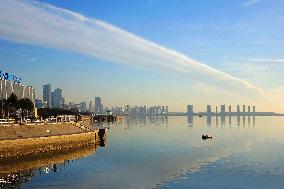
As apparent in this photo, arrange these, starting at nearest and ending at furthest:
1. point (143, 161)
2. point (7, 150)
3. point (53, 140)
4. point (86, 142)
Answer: point (7, 150), point (143, 161), point (53, 140), point (86, 142)

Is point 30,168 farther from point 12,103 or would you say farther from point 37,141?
point 12,103

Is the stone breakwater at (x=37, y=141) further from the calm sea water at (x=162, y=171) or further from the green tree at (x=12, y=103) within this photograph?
the green tree at (x=12, y=103)

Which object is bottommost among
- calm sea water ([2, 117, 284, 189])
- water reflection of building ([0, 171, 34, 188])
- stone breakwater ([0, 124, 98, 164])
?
calm sea water ([2, 117, 284, 189])

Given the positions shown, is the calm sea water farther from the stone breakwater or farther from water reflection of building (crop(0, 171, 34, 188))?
the stone breakwater

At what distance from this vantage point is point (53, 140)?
83.1 metres

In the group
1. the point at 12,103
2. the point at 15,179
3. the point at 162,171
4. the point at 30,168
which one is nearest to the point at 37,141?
the point at 30,168

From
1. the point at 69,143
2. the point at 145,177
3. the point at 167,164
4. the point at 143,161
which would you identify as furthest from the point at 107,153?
the point at 145,177

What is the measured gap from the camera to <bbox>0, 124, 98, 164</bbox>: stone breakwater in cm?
6794

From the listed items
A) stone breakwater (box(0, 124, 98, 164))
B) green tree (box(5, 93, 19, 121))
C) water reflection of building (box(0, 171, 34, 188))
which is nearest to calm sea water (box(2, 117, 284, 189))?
water reflection of building (box(0, 171, 34, 188))

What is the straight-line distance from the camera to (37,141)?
7669 cm

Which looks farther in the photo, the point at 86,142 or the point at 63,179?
the point at 86,142

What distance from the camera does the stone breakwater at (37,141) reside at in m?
67.9

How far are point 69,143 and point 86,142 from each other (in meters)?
10.8

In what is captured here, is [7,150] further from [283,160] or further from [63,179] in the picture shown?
[283,160]
